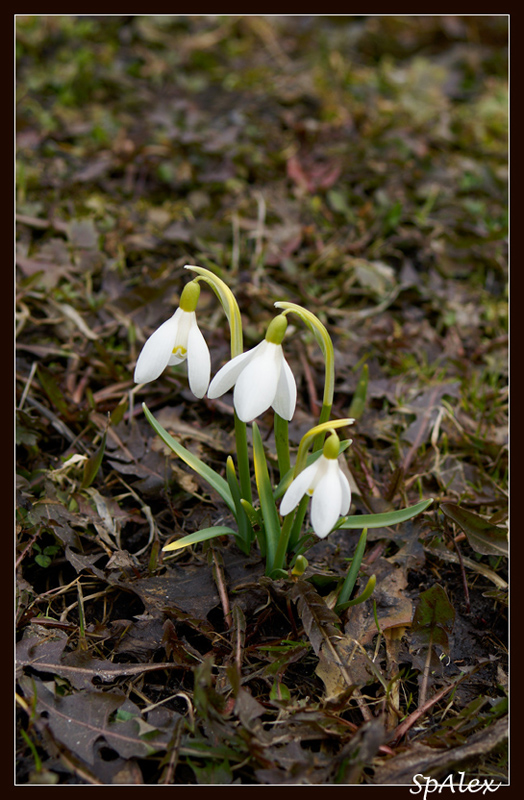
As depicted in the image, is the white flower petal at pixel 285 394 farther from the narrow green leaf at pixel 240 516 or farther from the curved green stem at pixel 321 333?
the narrow green leaf at pixel 240 516

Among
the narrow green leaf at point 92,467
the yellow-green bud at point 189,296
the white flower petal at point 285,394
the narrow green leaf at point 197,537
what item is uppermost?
the yellow-green bud at point 189,296

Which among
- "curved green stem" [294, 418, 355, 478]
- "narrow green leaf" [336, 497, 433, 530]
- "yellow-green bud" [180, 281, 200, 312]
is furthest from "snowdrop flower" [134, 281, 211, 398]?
"narrow green leaf" [336, 497, 433, 530]

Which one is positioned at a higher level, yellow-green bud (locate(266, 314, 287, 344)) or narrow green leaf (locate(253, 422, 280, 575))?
yellow-green bud (locate(266, 314, 287, 344))

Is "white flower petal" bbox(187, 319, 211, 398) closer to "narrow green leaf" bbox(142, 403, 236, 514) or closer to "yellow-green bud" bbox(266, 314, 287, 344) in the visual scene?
"yellow-green bud" bbox(266, 314, 287, 344)

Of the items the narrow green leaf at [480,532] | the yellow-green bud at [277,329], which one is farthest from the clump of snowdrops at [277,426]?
the narrow green leaf at [480,532]

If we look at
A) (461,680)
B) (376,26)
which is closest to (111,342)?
(461,680)

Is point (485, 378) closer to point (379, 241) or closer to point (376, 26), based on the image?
point (379, 241)

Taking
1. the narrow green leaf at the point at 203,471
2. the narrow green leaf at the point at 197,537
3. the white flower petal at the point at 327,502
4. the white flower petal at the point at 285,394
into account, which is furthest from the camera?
the narrow green leaf at the point at 203,471

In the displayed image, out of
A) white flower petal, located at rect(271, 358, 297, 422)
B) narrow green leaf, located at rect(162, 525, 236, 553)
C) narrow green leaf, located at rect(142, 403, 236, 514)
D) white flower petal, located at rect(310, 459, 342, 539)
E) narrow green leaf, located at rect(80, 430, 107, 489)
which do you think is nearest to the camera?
white flower petal, located at rect(310, 459, 342, 539)
